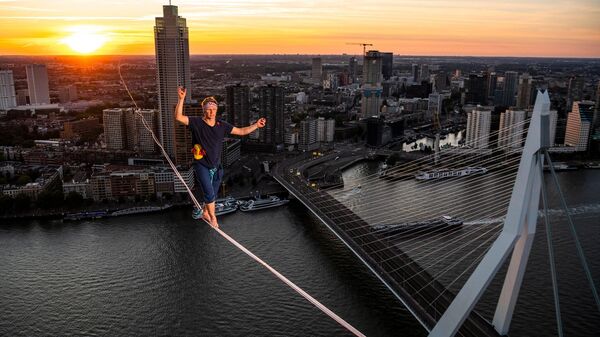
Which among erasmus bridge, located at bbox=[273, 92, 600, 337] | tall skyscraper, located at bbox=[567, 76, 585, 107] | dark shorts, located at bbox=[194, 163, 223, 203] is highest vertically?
dark shorts, located at bbox=[194, 163, 223, 203]

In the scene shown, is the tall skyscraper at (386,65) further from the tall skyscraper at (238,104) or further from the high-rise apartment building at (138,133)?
the high-rise apartment building at (138,133)

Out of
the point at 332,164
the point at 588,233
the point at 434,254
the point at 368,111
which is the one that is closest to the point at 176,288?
the point at 434,254

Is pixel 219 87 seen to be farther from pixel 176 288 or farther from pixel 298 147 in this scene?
pixel 176 288

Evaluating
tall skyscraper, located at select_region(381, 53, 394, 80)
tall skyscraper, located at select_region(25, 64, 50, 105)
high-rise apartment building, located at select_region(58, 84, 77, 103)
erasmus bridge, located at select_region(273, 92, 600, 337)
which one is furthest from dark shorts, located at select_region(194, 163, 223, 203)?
tall skyscraper, located at select_region(381, 53, 394, 80)

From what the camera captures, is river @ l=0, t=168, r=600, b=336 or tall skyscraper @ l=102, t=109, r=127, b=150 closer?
river @ l=0, t=168, r=600, b=336

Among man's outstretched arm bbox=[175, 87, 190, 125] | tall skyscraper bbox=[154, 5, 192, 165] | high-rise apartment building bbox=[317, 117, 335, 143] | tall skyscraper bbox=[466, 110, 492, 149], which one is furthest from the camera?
high-rise apartment building bbox=[317, 117, 335, 143]

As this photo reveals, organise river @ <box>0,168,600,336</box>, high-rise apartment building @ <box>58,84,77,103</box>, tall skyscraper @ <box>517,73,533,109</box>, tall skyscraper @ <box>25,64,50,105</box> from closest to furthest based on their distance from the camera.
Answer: river @ <box>0,168,600,336</box>, tall skyscraper @ <box>517,73,533,109</box>, tall skyscraper @ <box>25,64,50,105</box>, high-rise apartment building @ <box>58,84,77,103</box>

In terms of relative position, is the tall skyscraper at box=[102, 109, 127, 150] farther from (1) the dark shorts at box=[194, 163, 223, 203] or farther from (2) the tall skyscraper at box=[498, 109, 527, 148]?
(1) the dark shorts at box=[194, 163, 223, 203]
